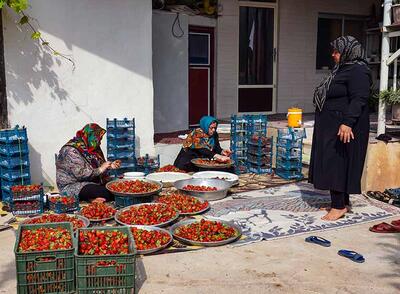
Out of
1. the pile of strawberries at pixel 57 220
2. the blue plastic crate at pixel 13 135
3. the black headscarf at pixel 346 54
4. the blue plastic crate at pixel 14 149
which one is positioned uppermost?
the black headscarf at pixel 346 54

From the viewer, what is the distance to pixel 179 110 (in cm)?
953

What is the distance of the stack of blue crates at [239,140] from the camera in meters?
8.13

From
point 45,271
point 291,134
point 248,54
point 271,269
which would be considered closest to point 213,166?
point 291,134

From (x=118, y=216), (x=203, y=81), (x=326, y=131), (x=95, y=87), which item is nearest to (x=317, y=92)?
(x=326, y=131)

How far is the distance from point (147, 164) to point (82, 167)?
5.22 feet

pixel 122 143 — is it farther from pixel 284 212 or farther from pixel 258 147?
pixel 284 212

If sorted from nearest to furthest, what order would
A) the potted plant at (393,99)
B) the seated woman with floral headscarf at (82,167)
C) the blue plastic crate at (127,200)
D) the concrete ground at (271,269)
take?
the concrete ground at (271,269), the blue plastic crate at (127,200), the seated woman with floral headscarf at (82,167), the potted plant at (393,99)

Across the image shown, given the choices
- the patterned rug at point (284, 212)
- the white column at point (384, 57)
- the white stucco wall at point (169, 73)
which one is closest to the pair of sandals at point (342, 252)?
the patterned rug at point (284, 212)

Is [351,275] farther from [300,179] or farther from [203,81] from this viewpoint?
[203,81]

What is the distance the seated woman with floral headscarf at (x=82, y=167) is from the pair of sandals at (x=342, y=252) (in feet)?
8.47

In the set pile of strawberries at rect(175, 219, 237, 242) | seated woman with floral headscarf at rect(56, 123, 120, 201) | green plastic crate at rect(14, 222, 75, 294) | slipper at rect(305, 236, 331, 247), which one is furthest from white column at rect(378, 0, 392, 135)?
green plastic crate at rect(14, 222, 75, 294)

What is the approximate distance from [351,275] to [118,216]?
2.42 metres

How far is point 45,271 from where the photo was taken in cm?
353

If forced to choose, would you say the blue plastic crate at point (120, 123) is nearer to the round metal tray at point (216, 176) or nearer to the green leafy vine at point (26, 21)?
the green leafy vine at point (26, 21)
